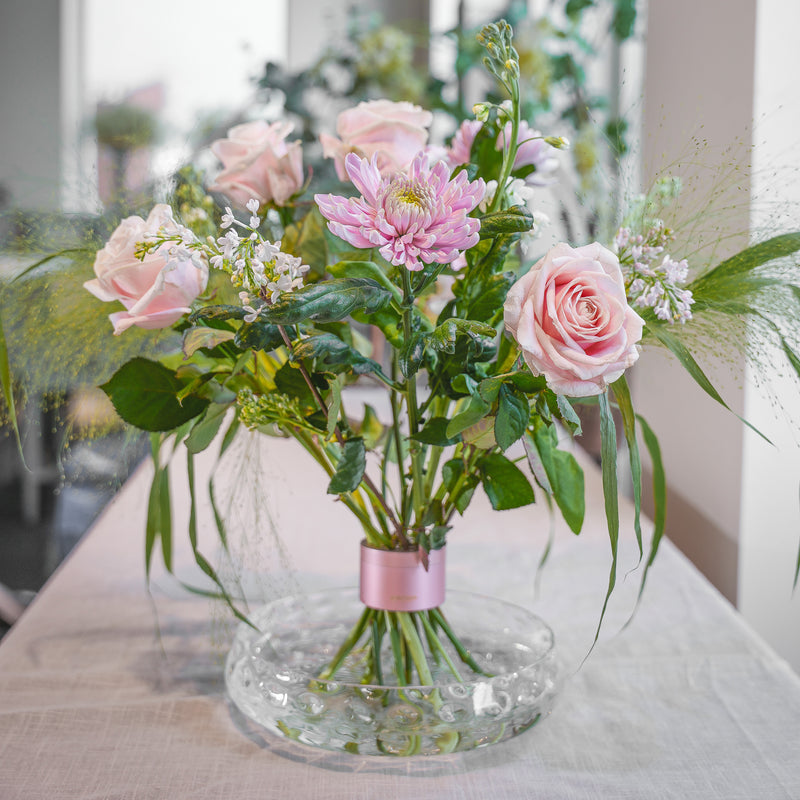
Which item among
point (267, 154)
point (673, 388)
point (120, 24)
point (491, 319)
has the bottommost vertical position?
point (673, 388)

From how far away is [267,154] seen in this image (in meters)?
0.59

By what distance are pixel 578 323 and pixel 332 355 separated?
0.45 ft

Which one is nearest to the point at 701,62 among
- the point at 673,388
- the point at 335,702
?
the point at 673,388

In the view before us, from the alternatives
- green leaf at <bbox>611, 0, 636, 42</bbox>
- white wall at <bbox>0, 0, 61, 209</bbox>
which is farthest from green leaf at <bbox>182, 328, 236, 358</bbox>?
white wall at <bbox>0, 0, 61, 209</bbox>

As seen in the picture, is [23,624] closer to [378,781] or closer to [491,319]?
[378,781]

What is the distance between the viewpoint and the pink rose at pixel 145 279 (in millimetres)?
500

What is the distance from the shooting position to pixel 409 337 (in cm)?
50

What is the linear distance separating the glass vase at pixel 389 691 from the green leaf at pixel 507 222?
0.28 meters

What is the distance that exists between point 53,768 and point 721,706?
0.44 metres

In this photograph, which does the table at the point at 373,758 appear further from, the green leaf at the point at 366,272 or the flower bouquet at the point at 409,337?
the green leaf at the point at 366,272

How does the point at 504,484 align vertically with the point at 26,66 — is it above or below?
below

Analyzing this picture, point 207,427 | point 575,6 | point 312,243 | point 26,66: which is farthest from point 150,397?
point 26,66

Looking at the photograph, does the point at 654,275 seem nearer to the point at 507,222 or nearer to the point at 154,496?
the point at 507,222

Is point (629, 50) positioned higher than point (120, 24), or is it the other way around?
point (120, 24)
